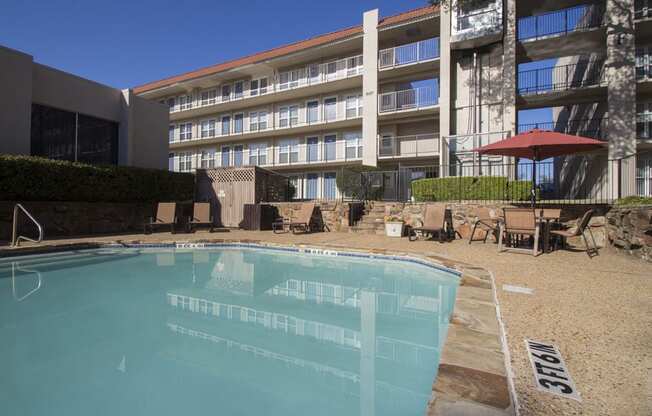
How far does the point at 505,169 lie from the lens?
43.4ft

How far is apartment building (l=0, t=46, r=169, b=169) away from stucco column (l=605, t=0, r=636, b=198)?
62.0ft

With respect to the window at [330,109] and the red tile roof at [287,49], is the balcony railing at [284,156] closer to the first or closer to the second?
the window at [330,109]

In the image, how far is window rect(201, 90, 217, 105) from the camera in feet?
80.0

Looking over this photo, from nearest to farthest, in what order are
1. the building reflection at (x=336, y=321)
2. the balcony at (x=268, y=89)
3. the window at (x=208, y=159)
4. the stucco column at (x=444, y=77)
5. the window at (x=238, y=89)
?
the building reflection at (x=336, y=321), the stucco column at (x=444, y=77), the balcony at (x=268, y=89), the window at (x=238, y=89), the window at (x=208, y=159)

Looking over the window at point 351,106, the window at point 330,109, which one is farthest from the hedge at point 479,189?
the window at point 330,109

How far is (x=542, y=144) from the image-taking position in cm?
654

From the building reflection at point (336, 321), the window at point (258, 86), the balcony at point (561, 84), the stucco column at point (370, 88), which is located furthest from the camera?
the window at point (258, 86)

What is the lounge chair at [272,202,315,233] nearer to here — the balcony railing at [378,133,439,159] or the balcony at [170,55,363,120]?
the balcony railing at [378,133,439,159]

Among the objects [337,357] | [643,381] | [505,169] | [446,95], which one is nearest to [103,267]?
[337,357]

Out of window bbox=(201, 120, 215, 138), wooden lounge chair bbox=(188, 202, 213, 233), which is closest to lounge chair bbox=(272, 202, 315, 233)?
wooden lounge chair bbox=(188, 202, 213, 233)

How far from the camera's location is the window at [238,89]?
76.4ft

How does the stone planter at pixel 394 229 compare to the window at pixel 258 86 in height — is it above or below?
below

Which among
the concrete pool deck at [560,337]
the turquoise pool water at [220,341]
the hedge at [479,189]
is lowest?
the turquoise pool water at [220,341]

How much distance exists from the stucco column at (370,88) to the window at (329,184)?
3.03 meters
